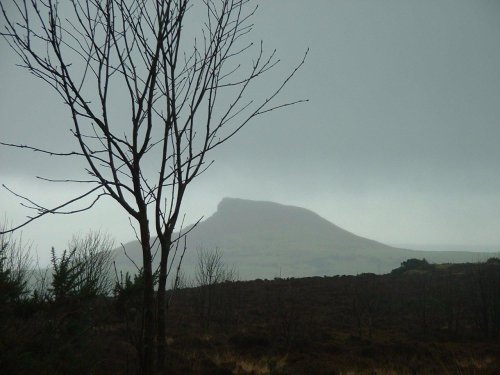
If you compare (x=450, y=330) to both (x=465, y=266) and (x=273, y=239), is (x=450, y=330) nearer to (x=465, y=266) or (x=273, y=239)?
(x=465, y=266)

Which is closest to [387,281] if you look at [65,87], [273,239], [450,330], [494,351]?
[450,330]

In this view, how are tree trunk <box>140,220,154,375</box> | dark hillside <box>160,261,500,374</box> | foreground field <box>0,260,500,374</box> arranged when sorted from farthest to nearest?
dark hillside <box>160,261,500,374</box>
foreground field <box>0,260,500,374</box>
tree trunk <box>140,220,154,375</box>

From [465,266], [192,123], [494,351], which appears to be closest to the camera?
[192,123]

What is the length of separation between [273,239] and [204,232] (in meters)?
40.0

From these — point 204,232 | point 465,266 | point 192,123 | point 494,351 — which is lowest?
point 494,351

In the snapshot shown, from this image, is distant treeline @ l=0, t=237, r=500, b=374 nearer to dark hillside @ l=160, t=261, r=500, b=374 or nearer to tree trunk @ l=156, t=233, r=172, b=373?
dark hillside @ l=160, t=261, r=500, b=374

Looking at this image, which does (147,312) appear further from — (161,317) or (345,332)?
(345,332)

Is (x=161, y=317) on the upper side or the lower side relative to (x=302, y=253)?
lower

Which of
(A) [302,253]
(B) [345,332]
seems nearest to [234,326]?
(B) [345,332]

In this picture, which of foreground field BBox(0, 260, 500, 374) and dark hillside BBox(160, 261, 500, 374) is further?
dark hillside BBox(160, 261, 500, 374)

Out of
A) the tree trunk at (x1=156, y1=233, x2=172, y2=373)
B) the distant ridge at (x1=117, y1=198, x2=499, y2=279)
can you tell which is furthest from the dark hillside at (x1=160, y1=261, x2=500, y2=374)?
the distant ridge at (x1=117, y1=198, x2=499, y2=279)

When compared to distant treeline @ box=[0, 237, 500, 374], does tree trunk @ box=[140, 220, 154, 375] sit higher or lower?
higher

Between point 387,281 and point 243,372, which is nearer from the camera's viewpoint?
point 243,372

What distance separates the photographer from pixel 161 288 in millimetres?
1788
